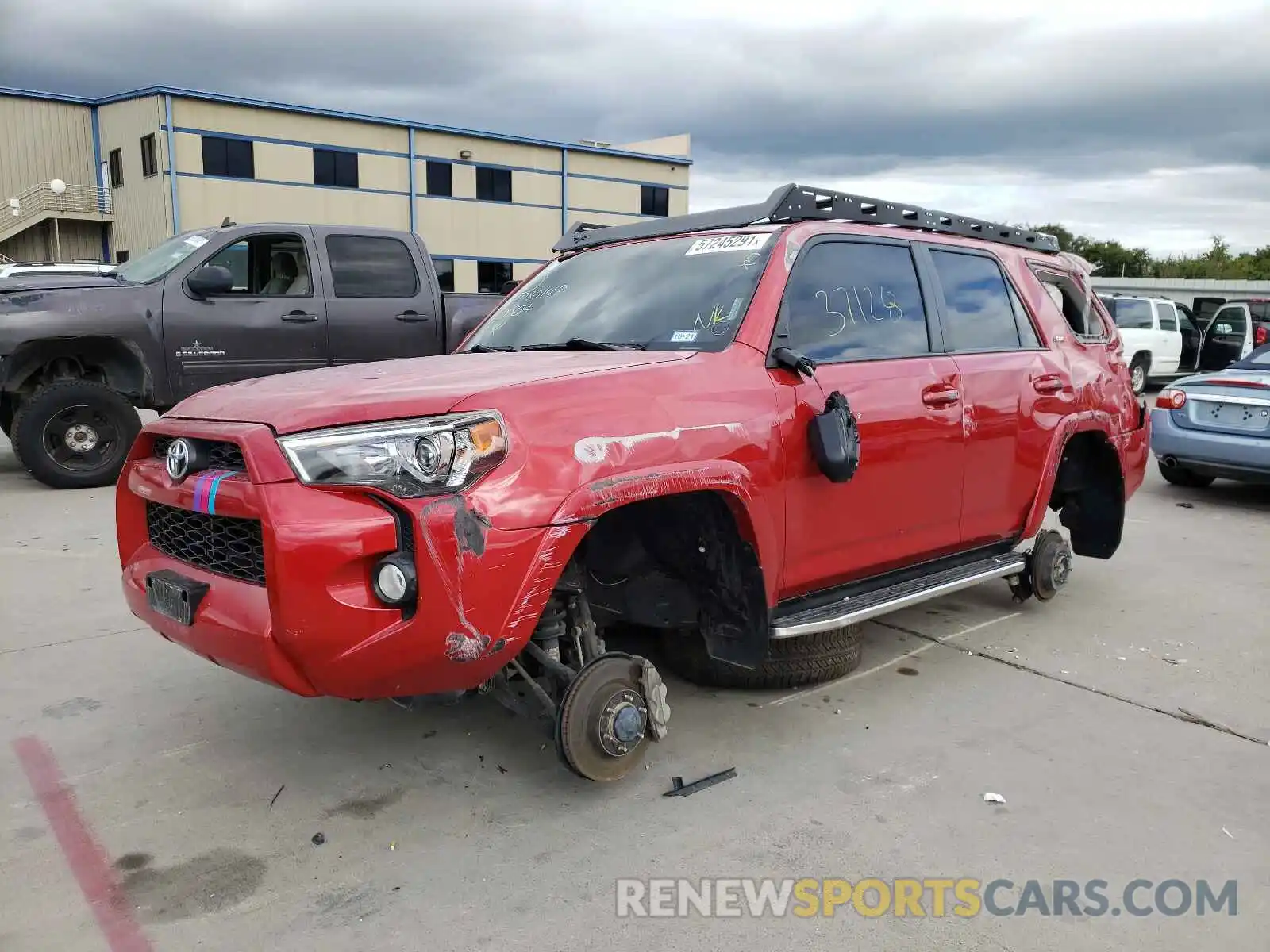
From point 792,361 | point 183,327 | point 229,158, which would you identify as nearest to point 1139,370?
point 183,327

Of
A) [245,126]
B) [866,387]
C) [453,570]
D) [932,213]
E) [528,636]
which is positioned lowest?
[528,636]

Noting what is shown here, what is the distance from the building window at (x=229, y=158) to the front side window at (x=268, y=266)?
2323 cm

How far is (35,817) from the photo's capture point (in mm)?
3053

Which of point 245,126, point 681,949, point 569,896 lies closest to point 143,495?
point 569,896

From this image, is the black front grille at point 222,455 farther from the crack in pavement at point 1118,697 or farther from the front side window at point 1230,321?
the front side window at point 1230,321

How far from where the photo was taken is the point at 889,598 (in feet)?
12.6

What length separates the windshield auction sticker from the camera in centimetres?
379

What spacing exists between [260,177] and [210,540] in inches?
1192

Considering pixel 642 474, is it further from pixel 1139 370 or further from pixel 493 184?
pixel 493 184

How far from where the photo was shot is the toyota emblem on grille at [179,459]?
9.50 ft

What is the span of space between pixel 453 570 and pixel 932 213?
3.09m

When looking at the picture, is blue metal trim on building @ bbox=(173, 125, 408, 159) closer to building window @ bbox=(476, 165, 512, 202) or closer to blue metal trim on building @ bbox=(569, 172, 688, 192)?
building window @ bbox=(476, 165, 512, 202)

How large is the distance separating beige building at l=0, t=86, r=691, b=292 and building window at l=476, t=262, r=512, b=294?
6 cm

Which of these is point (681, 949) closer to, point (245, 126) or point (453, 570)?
point (453, 570)
